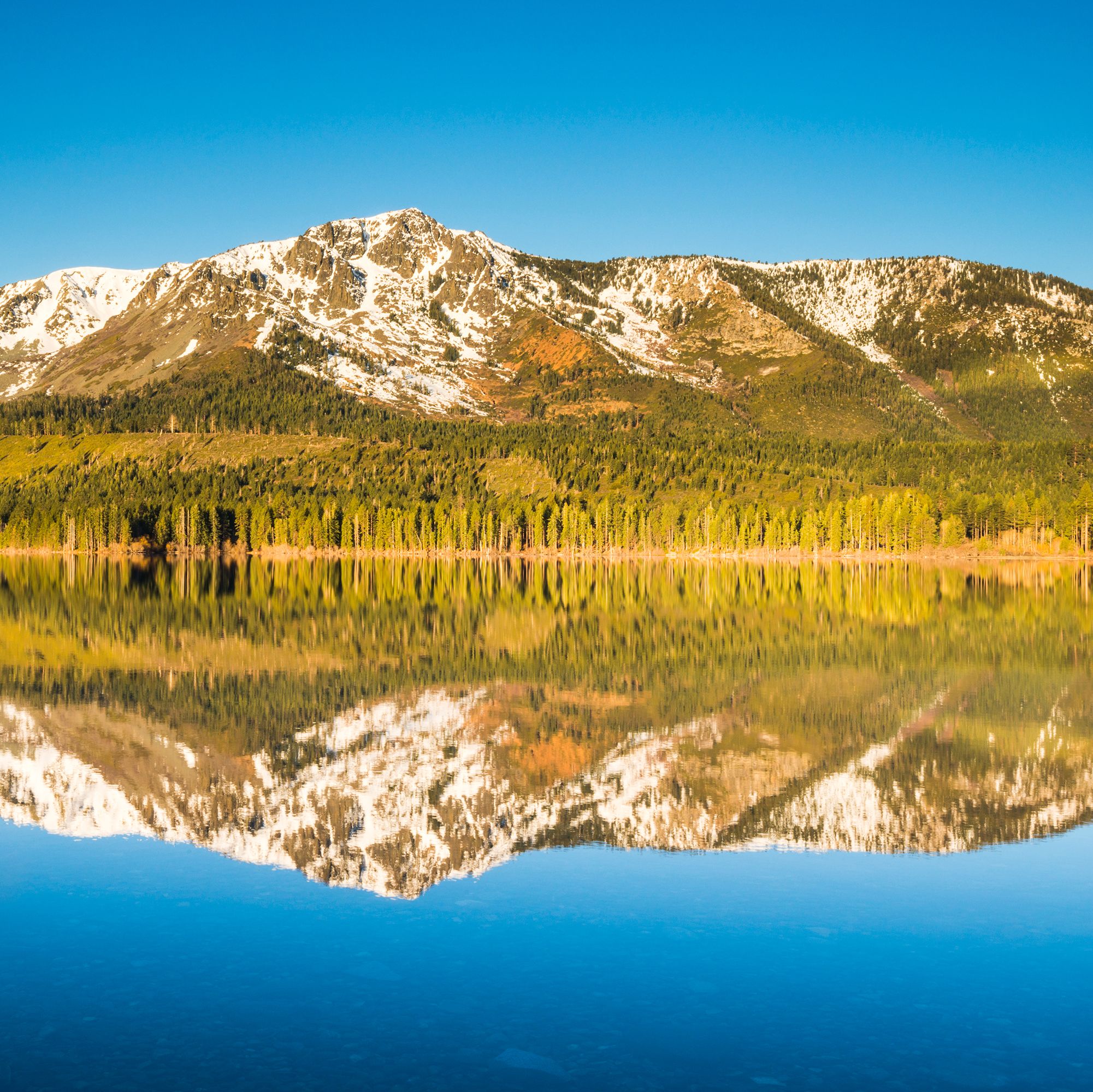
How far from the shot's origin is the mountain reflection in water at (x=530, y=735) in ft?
76.4

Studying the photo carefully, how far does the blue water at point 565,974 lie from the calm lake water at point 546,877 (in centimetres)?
6

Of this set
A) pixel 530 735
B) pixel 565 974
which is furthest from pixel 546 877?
pixel 530 735

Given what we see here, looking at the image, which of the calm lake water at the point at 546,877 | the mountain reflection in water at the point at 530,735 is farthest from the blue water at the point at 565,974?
the mountain reflection in water at the point at 530,735

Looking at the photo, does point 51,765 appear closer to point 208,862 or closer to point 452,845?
point 208,862

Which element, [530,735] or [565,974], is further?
[530,735]

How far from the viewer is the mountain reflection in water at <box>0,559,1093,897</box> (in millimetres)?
23297

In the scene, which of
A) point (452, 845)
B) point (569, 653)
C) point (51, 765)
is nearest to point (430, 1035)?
point (452, 845)

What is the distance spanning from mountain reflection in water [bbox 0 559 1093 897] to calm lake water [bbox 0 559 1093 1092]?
16 centimetres

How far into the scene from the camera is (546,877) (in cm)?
2028

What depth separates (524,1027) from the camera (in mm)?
14180

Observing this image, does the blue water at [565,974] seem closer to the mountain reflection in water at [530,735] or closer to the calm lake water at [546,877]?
the calm lake water at [546,877]

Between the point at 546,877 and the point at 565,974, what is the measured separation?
4384 millimetres

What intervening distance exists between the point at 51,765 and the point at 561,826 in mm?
14103

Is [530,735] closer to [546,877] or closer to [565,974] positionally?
[546,877]
